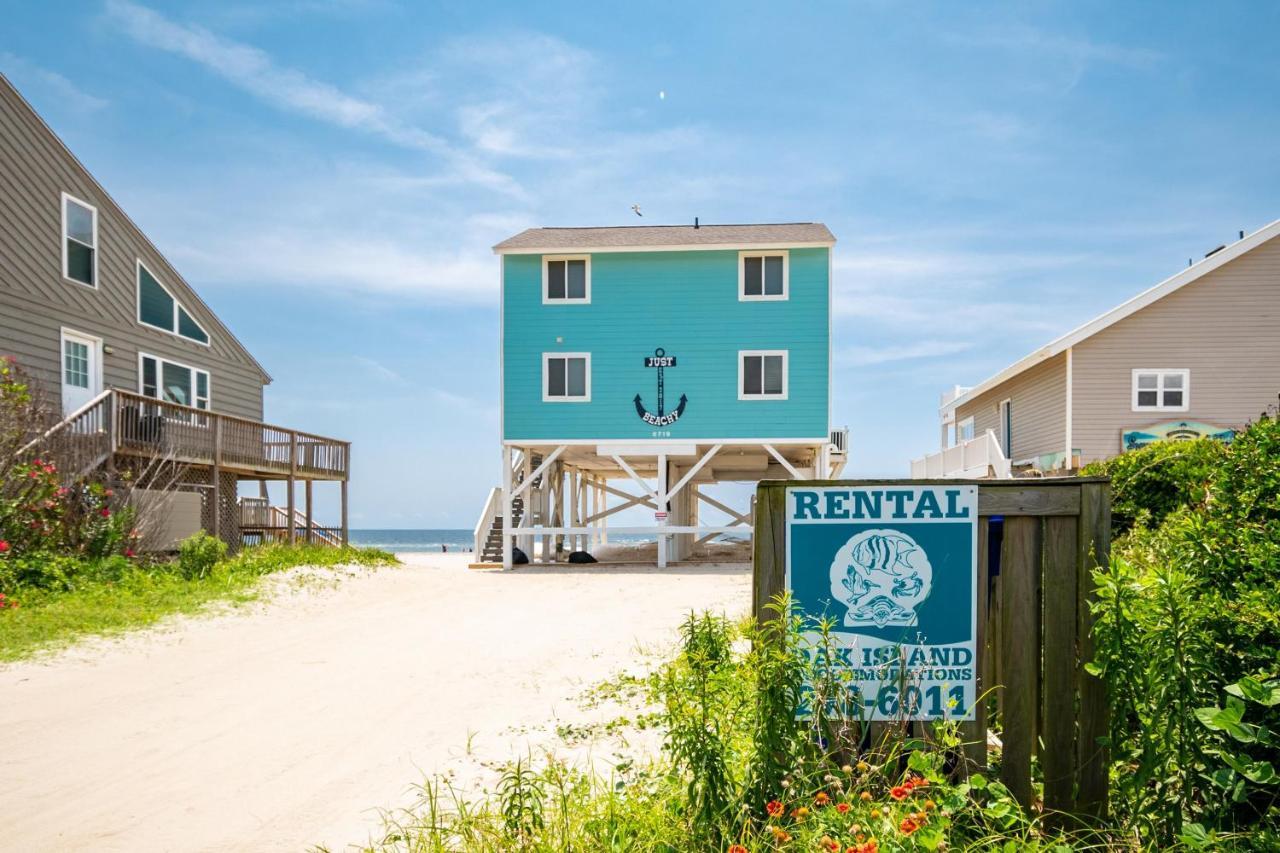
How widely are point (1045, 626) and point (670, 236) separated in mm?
22368

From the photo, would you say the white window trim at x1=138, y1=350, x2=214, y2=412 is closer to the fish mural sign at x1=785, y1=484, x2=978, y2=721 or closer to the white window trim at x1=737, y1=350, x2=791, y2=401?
the white window trim at x1=737, y1=350, x2=791, y2=401

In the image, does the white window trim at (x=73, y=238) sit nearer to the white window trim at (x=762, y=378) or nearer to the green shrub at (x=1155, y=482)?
the white window trim at (x=762, y=378)

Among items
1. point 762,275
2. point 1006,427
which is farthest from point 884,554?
point 1006,427

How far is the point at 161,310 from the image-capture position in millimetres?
23516

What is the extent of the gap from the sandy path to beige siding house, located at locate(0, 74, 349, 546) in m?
5.60

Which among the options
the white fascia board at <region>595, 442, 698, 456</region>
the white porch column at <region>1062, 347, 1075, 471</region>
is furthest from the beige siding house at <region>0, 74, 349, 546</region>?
the white porch column at <region>1062, 347, 1075, 471</region>

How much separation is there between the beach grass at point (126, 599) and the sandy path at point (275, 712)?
20.9 inches

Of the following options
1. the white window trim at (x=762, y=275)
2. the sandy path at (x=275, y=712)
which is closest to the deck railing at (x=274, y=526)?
the sandy path at (x=275, y=712)

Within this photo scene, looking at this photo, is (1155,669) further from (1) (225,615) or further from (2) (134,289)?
(2) (134,289)

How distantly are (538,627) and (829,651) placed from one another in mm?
8962

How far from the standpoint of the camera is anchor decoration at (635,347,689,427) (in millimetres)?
24578

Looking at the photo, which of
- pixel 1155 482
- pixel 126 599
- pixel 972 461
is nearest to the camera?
pixel 1155 482

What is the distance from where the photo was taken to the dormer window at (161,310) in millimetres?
22766

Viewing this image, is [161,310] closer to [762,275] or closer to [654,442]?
[654,442]
